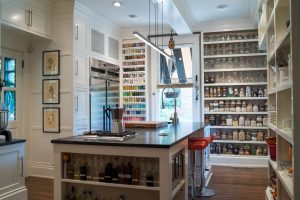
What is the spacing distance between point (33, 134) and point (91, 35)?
80.1 inches

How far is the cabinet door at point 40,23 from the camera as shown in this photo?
4.23 metres

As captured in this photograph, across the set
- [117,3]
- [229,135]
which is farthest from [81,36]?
[229,135]

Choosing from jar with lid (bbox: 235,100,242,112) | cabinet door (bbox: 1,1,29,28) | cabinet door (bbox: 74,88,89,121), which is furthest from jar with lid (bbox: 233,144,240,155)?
cabinet door (bbox: 1,1,29,28)

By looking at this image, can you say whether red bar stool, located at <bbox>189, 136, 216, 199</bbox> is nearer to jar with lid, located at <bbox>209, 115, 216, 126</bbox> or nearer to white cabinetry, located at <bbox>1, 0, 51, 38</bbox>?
jar with lid, located at <bbox>209, 115, 216, 126</bbox>

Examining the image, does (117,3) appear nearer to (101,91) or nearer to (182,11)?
(182,11)

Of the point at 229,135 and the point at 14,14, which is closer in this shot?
the point at 14,14

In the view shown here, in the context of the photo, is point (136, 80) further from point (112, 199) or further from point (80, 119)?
point (112, 199)

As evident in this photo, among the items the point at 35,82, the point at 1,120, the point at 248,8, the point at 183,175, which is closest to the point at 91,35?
the point at 35,82

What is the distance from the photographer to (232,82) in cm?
595

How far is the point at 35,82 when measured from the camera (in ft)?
15.8

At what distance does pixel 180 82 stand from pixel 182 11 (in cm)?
196

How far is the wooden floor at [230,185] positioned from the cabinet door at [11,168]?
0.42 metres

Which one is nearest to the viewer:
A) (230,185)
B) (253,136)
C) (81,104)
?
(230,185)

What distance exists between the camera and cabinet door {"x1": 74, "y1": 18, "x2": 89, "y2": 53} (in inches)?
186
